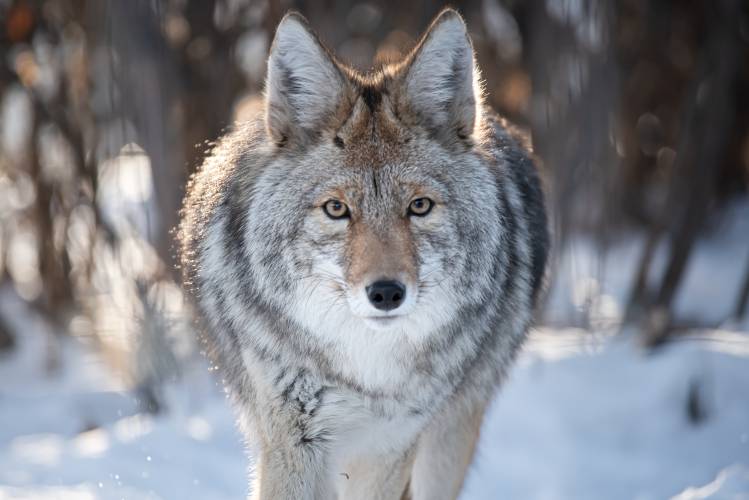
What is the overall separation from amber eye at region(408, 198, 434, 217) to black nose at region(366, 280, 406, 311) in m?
0.34

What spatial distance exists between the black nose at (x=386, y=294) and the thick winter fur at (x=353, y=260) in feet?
0.07

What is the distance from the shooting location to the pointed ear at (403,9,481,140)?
3.41m

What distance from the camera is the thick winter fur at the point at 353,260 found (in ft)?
10.5

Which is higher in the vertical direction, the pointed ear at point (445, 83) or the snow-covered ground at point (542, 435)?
the pointed ear at point (445, 83)

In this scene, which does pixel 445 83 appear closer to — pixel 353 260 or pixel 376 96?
pixel 376 96

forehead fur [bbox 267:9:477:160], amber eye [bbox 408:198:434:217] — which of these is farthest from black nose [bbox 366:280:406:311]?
forehead fur [bbox 267:9:477:160]

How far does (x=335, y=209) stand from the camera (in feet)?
10.6

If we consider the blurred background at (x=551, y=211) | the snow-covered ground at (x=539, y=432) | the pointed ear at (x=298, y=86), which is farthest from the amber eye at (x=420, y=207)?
the snow-covered ground at (x=539, y=432)

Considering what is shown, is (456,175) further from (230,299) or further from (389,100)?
(230,299)

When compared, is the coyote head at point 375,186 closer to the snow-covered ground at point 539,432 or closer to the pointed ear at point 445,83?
the pointed ear at point 445,83

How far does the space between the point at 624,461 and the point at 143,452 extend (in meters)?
2.95

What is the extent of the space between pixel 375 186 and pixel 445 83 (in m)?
0.59

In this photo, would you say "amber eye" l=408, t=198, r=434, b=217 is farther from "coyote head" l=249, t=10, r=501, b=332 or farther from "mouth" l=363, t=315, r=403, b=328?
"mouth" l=363, t=315, r=403, b=328

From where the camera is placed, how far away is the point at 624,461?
5.63 m
